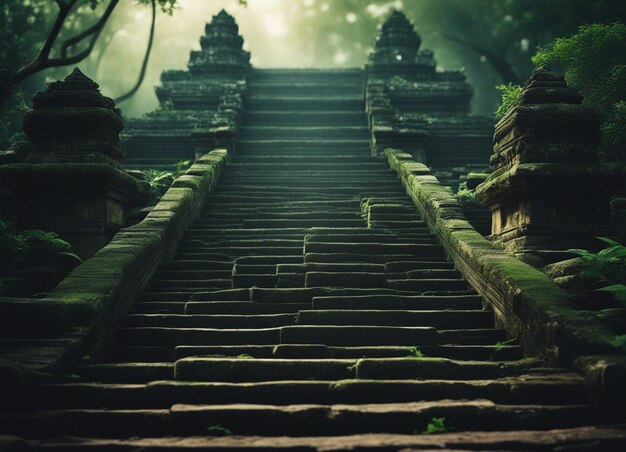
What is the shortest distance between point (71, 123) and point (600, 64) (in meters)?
9.94

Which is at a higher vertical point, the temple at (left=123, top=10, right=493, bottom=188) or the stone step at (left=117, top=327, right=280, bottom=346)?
the temple at (left=123, top=10, right=493, bottom=188)

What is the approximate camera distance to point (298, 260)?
7.14 meters

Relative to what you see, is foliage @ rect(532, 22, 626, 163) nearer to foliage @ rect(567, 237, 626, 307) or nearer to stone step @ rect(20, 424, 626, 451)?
foliage @ rect(567, 237, 626, 307)

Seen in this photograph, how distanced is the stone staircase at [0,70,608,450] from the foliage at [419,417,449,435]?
0.06 metres

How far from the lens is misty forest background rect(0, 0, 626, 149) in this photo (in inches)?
796

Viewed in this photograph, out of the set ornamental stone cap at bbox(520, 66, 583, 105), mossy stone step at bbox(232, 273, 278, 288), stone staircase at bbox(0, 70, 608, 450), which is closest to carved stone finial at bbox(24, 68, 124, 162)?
stone staircase at bbox(0, 70, 608, 450)

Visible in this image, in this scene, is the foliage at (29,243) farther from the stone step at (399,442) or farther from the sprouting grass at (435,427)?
the sprouting grass at (435,427)

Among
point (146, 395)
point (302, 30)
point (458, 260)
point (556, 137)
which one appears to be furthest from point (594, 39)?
point (302, 30)

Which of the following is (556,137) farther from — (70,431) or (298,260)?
(70,431)

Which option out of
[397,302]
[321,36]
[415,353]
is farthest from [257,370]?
[321,36]

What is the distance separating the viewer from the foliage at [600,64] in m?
9.91

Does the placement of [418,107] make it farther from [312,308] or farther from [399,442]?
[399,442]

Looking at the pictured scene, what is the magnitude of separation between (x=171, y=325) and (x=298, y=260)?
2206mm

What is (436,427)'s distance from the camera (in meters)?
3.60
